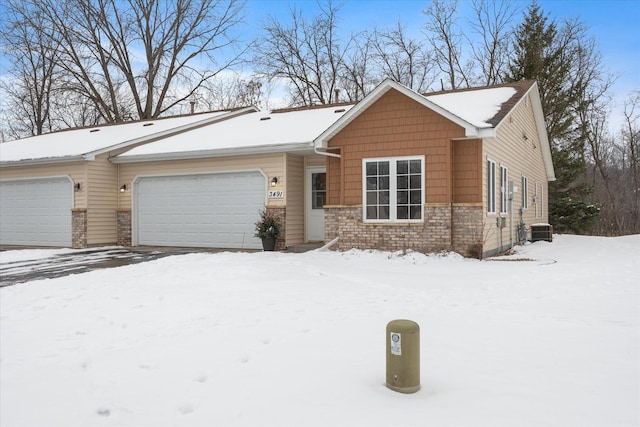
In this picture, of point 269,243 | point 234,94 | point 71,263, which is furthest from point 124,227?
point 234,94

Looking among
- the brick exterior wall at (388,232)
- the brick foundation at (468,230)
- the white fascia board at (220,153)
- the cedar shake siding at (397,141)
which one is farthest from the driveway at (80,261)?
the brick foundation at (468,230)

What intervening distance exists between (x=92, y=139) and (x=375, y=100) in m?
11.7

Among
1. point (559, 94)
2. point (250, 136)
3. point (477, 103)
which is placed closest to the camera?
point (477, 103)

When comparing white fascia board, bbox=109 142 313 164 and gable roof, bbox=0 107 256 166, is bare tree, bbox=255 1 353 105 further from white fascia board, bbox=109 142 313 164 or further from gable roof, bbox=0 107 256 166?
white fascia board, bbox=109 142 313 164

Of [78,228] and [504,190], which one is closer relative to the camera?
[504,190]

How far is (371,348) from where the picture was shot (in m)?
4.83

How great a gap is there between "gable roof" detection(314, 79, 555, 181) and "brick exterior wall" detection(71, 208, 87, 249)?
783cm

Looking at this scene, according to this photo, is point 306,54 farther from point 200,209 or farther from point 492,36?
point 200,209

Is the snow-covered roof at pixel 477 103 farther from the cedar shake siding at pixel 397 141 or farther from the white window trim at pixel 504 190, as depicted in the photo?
the white window trim at pixel 504 190

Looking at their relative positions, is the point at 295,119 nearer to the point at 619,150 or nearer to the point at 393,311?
the point at 393,311

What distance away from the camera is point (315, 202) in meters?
14.9

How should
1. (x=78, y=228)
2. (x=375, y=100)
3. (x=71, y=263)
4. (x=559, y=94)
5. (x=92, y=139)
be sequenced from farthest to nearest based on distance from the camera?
(x=559, y=94) → (x=92, y=139) → (x=78, y=228) → (x=375, y=100) → (x=71, y=263)

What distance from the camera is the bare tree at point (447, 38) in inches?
1152

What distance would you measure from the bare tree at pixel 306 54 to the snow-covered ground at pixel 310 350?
75.3 feet
